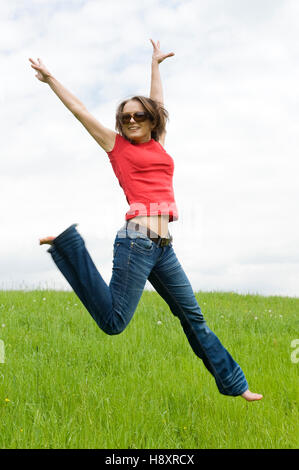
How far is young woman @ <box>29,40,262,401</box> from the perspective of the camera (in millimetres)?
4285

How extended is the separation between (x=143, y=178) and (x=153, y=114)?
0.74 metres

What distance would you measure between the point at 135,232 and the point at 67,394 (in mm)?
2514

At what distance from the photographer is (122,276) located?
14.4 feet

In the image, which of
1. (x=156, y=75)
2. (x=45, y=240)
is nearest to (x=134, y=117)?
(x=156, y=75)

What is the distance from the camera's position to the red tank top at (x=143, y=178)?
4480mm

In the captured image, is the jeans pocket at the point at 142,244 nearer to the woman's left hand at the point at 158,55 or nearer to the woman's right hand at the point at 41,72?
the woman's right hand at the point at 41,72

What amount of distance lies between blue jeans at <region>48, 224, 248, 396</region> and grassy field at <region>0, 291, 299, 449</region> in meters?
1.23

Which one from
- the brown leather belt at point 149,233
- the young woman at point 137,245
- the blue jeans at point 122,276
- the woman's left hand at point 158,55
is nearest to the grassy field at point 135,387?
the young woman at point 137,245

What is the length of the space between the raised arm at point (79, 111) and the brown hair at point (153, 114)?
0.31 metres

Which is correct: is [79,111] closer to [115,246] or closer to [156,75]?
[115,246]

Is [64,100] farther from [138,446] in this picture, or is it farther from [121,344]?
[121,344]

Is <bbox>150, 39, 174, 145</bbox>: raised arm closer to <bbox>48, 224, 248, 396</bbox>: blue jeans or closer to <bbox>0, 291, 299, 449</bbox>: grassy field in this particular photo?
<bbox>48, 224, 248, 396</bbox>: blue jeans

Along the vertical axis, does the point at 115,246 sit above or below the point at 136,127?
below

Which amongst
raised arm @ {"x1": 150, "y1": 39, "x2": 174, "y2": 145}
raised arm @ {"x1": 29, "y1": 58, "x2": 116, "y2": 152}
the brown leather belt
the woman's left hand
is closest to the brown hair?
raised arm @ {"x1": 29, "y1": 58, "x2": 116, "y2": 152}
